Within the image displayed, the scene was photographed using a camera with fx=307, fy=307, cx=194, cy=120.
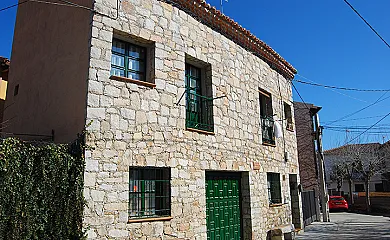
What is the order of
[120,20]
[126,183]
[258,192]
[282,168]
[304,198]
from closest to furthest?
[126,183]
[120,20]
[258,192]
[282,168]
[304,198]

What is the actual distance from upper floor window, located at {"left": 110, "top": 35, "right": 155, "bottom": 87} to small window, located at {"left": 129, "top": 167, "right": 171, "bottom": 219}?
1.88m

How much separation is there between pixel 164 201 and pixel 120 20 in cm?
392

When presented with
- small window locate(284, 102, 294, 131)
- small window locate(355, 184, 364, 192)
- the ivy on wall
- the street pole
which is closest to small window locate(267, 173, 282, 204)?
small window locate(284, 102, 294, 131)

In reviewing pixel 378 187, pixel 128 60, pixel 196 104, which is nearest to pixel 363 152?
pixel 378 187

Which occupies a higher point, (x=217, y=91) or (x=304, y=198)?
(x=217, y=91)

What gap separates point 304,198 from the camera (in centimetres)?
1380

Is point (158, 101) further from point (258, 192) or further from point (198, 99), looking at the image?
point (258, 192)

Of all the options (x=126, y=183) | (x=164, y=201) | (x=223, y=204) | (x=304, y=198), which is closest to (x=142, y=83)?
(x=126, y=183)

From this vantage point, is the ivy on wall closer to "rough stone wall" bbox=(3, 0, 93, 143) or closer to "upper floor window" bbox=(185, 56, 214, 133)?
"rough stone wall" bbox=(3, 0, 93, 143)

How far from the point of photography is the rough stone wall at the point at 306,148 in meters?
17.2

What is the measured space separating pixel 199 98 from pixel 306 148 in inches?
462

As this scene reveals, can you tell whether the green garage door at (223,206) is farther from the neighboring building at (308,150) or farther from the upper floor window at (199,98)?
the neighboring building at (308,150)

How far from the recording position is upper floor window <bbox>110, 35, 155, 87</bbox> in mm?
6469

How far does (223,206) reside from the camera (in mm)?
8227
